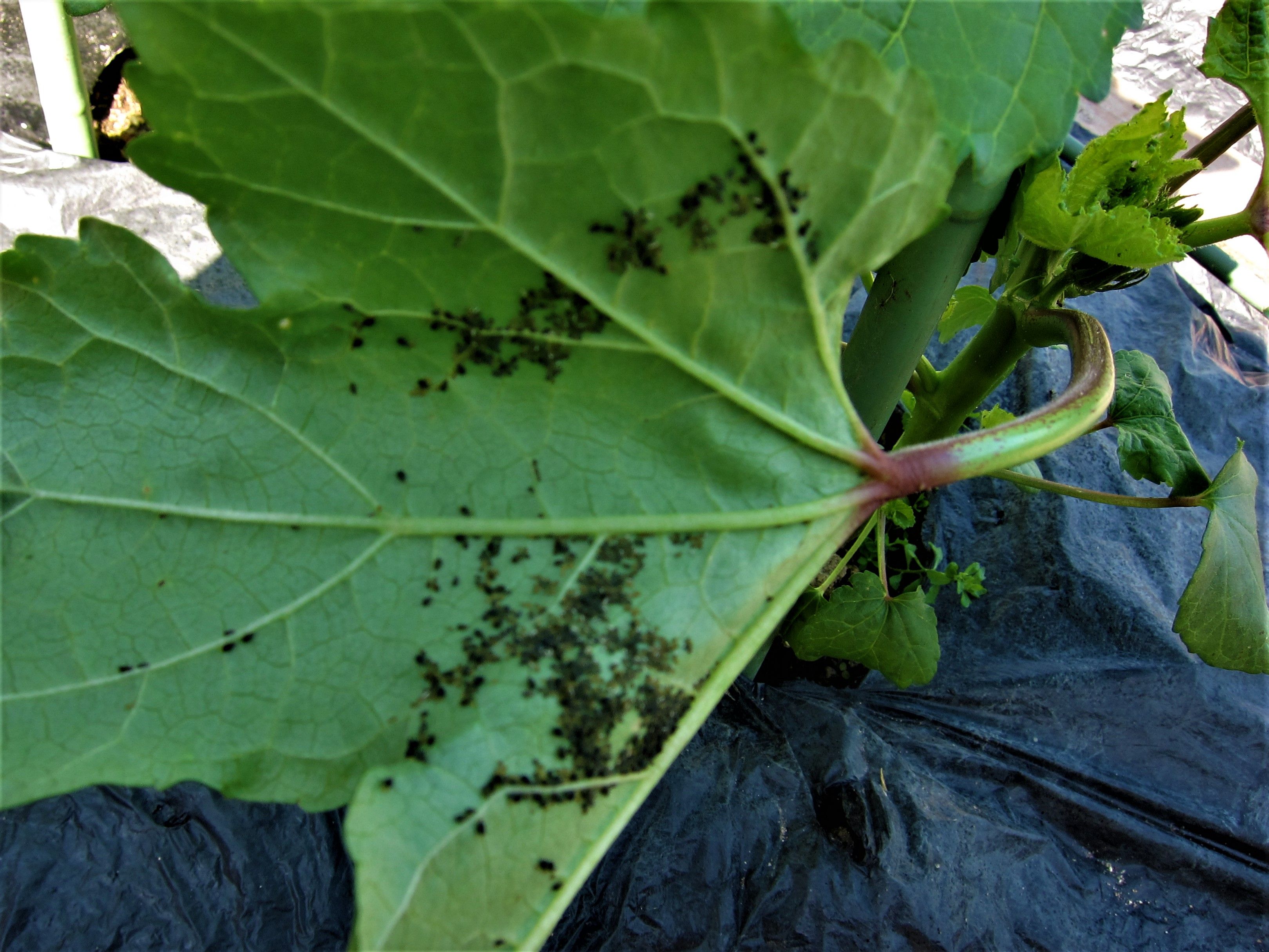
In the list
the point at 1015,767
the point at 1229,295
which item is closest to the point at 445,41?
the point at 1015,767

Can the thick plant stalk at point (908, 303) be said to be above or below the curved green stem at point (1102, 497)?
above

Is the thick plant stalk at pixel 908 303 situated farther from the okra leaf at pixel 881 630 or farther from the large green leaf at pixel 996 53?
the okra leaf at pixel 881 630

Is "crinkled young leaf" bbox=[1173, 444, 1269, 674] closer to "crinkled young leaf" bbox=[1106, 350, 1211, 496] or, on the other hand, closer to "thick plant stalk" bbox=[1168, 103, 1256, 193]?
"crinkled young leaf" bbox=[1106, 350, 1211, 496]

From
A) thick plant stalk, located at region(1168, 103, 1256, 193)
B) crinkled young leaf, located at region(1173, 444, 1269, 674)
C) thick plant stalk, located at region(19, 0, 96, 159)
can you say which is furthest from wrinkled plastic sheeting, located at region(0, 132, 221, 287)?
crinkled young leaf, located at region(1173, 444, 1269, 674)

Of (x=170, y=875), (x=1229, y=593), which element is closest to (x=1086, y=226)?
(x=1229, y=593)

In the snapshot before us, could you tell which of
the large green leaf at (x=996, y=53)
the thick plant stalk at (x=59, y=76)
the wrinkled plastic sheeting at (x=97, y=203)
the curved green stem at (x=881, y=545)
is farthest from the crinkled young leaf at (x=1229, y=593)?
the thick plant stalk at (x=59, y=76)
